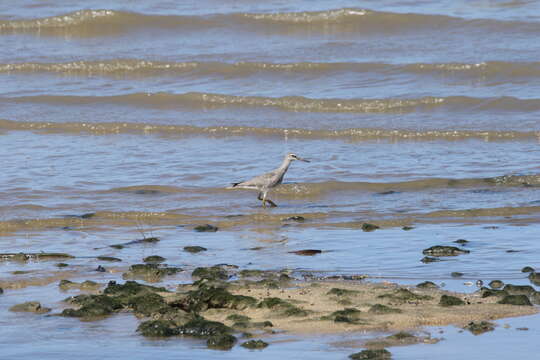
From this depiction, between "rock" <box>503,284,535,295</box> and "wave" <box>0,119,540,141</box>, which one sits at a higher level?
"rock" <box>503,284,535,295</box>

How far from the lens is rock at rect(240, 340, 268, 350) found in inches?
227

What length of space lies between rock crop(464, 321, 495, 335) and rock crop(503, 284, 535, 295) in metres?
0.70

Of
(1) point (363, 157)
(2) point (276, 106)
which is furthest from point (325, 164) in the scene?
(2) point (276, 106)

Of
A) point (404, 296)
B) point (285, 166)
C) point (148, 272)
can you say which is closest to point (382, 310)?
point (404, 296)

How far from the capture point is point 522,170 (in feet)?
39.4

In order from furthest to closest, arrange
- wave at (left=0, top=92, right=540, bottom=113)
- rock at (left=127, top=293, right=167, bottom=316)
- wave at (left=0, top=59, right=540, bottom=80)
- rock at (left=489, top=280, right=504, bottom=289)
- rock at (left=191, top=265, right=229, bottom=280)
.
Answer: wave at (left=0, top=59, right=540, bottom=80) → wave at (left=0, top=92, right=540, bottom=113) → rock at (left=191, top=265, right=229, bottom=280) → rock at (left=489, top=280, right=504, bottom=289) → rock at (left=127, top=293, right=167, bottom=316)

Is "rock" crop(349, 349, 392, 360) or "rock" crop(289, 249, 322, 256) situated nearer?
"rock" crop(349, 349, 392, 360)

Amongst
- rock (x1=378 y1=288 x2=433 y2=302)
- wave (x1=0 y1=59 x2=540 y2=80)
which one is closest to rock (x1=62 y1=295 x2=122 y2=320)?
rock (x1=378 y1=288 x2=433 y2=302)

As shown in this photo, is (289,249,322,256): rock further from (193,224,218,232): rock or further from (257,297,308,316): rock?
(257,297,308,316): rock

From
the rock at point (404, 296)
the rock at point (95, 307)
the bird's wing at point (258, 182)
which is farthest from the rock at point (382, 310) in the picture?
the bird's wing at point (258, 182)

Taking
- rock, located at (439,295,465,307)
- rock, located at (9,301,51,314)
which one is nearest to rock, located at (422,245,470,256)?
rock, located at (439,295,465,307)

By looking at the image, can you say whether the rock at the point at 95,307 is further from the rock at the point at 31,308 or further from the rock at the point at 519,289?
the rock at the point at 519,289

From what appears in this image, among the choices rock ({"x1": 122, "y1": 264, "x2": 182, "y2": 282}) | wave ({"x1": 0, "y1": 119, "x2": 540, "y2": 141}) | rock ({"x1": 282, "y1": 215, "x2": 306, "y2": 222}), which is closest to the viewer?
rock ({"x1": 122, "y1": 264, "x2": 182, "y2": 282})

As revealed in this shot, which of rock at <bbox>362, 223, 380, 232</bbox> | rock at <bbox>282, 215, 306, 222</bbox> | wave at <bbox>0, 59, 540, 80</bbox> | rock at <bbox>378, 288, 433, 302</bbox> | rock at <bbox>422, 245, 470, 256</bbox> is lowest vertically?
rock at <bbox>282, 215, 306, 222</bbox>
